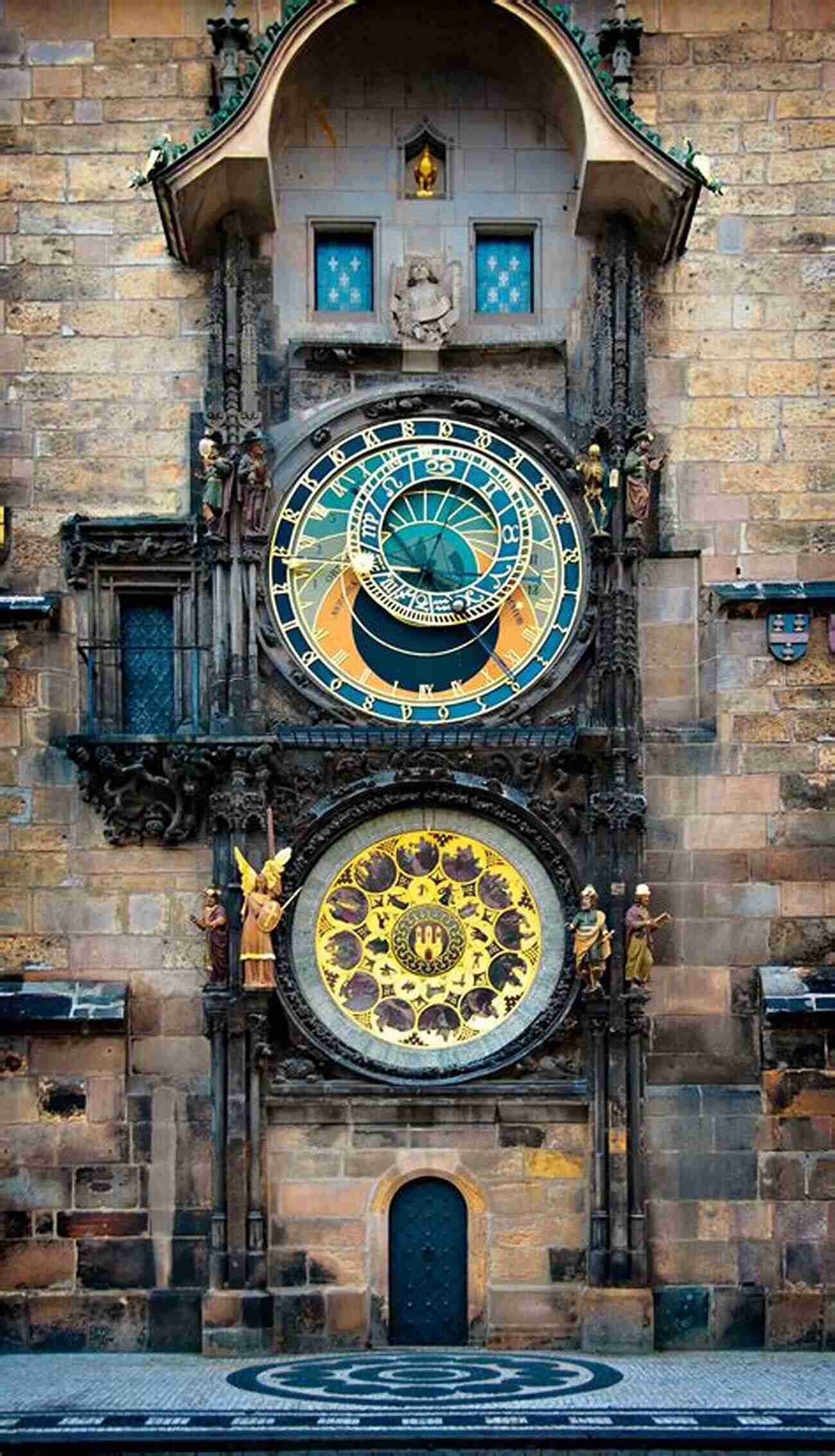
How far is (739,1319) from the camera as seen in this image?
55.2ft

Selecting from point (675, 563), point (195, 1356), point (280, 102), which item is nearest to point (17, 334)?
point (280, 102)

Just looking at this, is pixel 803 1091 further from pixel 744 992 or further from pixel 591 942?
pixel 591 942

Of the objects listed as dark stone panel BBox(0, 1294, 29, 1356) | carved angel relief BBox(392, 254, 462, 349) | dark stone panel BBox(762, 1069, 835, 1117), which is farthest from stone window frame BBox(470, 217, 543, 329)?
dark stone panel BBox(0, 1294, 29, 1356)

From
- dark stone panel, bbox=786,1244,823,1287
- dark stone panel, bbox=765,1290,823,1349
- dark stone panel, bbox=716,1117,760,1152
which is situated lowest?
dark stone panel, bbox=765,1290,823,1349

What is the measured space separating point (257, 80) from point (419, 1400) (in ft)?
27.7

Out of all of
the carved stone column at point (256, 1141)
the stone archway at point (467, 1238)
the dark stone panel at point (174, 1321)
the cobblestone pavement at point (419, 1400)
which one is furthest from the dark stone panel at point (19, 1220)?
the stone archway at point (467, 1238)

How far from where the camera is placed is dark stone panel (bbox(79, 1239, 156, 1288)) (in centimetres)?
1688

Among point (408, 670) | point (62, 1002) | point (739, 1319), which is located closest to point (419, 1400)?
point (739, 1319)

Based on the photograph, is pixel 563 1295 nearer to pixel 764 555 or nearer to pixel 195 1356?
pixel 195 1356

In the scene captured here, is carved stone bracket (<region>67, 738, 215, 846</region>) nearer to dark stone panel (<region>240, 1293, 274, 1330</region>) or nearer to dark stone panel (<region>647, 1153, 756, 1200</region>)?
dark stone panel (<region>240, 1293, 274, 1330</region>)

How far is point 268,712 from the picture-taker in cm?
1745

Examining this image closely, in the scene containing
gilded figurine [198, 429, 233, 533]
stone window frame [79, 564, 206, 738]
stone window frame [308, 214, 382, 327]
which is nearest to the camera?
gilded figurine [198, 429, 233, 533]

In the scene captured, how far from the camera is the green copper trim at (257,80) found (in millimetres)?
17062

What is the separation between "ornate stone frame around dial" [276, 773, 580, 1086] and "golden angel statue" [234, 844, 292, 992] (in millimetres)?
199
